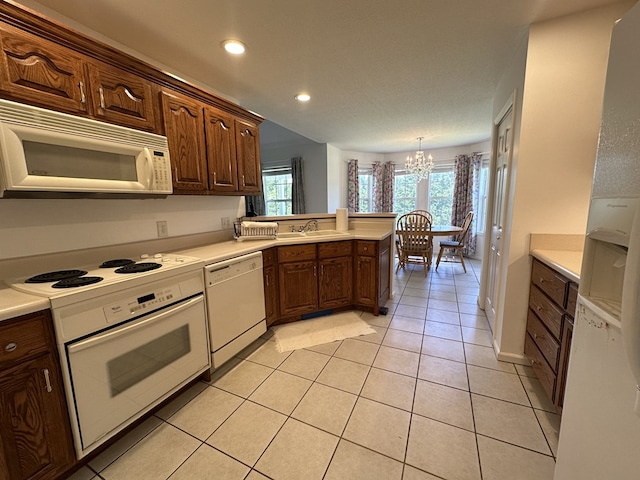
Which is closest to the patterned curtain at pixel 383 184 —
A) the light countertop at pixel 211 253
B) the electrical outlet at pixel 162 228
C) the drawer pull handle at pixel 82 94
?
the light countertop at pixel 211 253

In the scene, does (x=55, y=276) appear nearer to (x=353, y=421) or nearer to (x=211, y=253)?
(x=211, y=253)

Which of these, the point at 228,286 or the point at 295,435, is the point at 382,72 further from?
→ the point at 295,435

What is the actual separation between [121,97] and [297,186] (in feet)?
13.3

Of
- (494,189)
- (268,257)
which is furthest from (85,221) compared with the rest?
(494,189)

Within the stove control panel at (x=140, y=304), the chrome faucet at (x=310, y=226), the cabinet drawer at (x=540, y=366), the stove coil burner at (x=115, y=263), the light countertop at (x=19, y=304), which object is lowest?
the cabinet drawer at (x=540, y=366)

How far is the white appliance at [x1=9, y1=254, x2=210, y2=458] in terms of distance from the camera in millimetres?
1161

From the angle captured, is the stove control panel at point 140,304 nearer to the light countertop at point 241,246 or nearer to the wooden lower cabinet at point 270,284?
the light countertop at point 241,246

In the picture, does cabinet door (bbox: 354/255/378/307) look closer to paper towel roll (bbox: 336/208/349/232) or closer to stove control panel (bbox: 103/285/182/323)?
paper towel roll (bbox: 336/208/349/232)

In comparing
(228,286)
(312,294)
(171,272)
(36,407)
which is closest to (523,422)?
(312,294)

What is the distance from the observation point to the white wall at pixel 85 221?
140cm

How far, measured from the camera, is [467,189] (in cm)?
559

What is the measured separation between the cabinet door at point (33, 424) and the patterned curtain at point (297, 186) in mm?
4715

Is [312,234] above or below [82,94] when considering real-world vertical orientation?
below

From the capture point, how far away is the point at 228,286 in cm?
196
